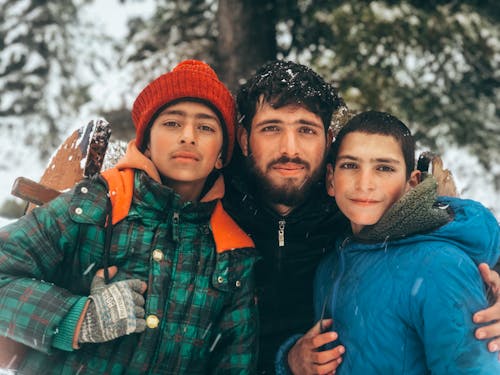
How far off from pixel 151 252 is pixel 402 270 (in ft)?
4.15

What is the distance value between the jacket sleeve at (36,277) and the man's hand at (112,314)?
3.0 inches

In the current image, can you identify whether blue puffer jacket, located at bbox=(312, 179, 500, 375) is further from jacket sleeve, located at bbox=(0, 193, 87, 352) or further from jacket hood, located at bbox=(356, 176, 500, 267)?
jacket sleeve, located at bbox=(0, 193, 87, 352)

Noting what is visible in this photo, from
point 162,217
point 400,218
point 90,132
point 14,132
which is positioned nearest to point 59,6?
point 14,132

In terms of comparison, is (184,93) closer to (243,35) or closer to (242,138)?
(242,138)

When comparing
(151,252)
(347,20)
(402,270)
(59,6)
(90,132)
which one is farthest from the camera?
(59,6)

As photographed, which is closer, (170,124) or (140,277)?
(140,277)

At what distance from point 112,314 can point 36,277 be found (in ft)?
1.52

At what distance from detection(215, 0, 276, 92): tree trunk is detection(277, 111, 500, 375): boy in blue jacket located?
17.2 ft

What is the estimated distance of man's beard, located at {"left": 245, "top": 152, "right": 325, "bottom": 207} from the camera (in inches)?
122

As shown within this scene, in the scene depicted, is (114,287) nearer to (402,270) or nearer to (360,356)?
(360,356)

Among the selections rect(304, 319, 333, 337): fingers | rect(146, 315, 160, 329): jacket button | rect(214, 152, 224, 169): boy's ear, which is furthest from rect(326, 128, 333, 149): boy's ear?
rect(146, 315, 160, 329): jacket button

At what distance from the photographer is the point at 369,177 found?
2.64 meters

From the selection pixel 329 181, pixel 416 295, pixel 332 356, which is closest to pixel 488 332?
pixel 416 295

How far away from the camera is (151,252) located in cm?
263
